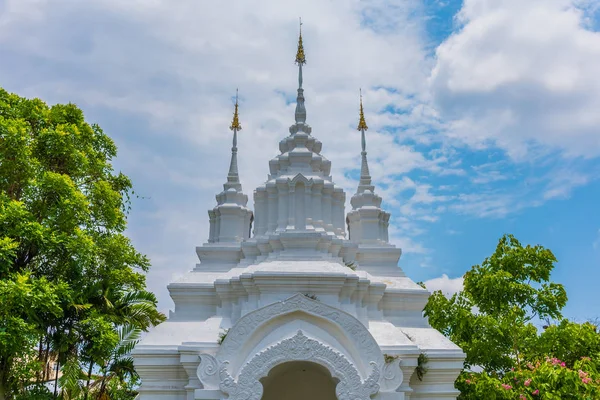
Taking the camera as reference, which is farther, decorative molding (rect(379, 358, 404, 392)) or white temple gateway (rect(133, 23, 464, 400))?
decorative molding (rect(379, 358, 404, 392))

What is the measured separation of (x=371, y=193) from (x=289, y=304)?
8.42 meters

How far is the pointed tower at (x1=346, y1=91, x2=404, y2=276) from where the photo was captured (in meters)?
17.1

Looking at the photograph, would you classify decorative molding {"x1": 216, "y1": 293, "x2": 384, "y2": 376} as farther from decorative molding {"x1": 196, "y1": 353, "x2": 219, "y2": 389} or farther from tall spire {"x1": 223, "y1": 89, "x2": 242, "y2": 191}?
tall spire {"x1": 223, "y1": 89, "x2": 242, "y2": 191}

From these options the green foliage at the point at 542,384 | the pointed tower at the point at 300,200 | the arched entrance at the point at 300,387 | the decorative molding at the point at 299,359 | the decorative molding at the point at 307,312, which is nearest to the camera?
the decorative molding at the point at 299,359

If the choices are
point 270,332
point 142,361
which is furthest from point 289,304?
point 142,361

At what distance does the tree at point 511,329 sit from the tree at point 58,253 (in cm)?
1039

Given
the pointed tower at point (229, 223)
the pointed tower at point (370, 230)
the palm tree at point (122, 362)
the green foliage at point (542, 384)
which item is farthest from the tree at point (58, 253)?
the green foliage at point (542, 384)

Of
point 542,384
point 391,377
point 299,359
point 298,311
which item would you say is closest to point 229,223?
point 298,311

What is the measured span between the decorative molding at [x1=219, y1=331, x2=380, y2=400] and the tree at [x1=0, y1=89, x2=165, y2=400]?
659cm

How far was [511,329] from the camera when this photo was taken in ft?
57.1

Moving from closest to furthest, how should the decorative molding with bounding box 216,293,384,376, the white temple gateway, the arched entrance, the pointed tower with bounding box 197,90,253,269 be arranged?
the white temple gateway < the decorative molding with bounding box 216,293,384,376 < the arched entrance < the pointed tower with bounding box 197,90,253,269

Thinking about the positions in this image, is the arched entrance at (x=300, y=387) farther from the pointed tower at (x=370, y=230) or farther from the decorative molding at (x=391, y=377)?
the decorative molding at (x=391, y=377)

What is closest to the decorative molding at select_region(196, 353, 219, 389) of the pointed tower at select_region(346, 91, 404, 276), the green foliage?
the pointed tower at select_region(346, 91, 404, 276)

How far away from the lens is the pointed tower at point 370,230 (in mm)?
17109
